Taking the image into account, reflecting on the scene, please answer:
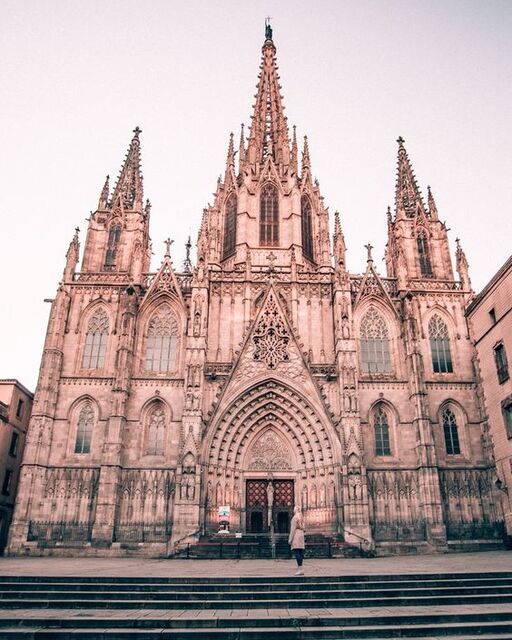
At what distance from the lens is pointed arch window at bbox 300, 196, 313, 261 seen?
123 ft

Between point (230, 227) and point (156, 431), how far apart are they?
16.6 m

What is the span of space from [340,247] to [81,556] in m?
23.5

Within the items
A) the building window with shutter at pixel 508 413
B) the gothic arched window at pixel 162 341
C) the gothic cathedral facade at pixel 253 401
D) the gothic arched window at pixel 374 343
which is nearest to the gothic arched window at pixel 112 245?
the gothic cathedral facade at pixel 253 401

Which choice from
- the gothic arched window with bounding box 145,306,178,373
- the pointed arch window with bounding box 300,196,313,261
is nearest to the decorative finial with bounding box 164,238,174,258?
the gothic arched window with bounding box 145,306,178,373

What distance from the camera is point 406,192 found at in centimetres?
3878

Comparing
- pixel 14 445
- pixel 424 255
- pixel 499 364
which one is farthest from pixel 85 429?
pixel 424 255

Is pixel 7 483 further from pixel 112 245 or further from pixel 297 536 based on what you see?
pixel 297 536

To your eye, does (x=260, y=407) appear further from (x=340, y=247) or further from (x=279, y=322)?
(x=340, y=247)

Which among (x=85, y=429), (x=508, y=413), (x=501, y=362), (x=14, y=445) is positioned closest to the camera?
(x=508, y=413)

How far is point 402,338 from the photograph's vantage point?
106ft

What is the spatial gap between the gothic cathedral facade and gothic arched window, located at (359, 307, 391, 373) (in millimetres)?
126

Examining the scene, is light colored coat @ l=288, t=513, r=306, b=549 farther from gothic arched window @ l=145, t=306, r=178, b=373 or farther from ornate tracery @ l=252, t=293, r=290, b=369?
gothic arched window @ l=145, t=306, r=178, b=373

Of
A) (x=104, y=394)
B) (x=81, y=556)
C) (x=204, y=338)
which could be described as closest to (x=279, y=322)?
(x=204, y=338)

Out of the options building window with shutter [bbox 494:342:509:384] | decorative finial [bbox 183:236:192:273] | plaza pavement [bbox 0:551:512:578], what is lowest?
plaza pavement [bbox 0:551:512:578]
